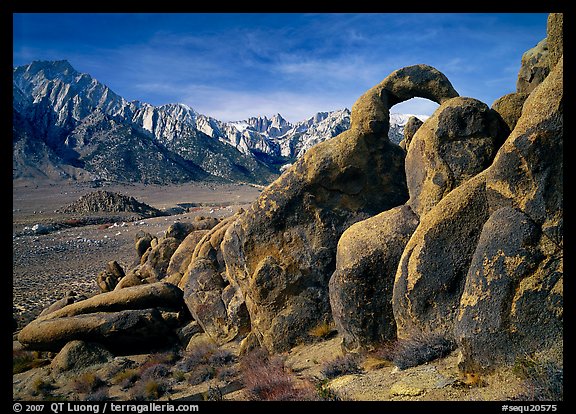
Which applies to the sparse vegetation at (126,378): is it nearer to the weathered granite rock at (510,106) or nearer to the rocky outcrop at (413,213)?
the rocky outcrop at (413,213)

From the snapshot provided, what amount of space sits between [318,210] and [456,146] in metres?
3.91

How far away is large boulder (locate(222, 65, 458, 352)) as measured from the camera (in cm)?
1003

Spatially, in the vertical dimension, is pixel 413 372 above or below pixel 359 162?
below

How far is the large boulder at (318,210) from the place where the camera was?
10031 millimetres

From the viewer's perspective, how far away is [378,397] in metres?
5.69

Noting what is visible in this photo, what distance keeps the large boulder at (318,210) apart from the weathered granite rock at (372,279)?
2215 millimetres

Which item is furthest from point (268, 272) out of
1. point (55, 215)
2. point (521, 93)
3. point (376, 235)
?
point (55, 215)

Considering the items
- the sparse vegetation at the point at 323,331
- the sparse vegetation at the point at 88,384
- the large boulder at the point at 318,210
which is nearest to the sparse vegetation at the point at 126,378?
the sparse vegetation at the point at 88,384

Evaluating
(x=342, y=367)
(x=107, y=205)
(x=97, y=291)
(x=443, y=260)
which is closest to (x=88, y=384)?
(x=342, y=367)

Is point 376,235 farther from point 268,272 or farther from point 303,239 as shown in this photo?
point 268,272

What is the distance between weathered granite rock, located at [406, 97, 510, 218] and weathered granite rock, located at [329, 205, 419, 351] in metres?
0.62

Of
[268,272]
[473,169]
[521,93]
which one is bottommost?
[268,272]

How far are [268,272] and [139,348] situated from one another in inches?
232

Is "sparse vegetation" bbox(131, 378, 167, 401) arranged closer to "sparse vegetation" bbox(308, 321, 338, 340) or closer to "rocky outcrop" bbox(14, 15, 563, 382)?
"rocky outcrop" bbox(14, 15, 563, 382)
